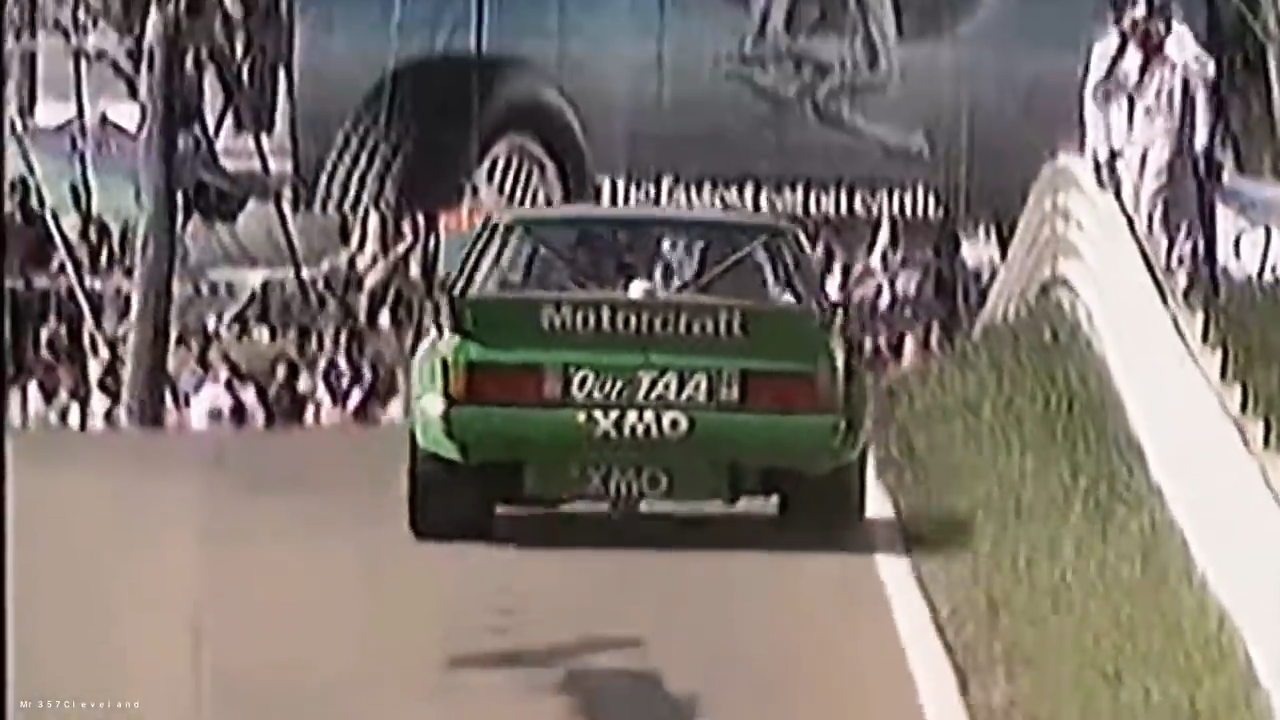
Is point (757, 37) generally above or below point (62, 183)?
above

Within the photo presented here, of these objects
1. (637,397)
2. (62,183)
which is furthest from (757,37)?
(62,183)

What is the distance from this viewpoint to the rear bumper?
1.54 meters

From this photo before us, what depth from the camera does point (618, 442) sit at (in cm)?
155

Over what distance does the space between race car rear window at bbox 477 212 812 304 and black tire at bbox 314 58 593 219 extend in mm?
32

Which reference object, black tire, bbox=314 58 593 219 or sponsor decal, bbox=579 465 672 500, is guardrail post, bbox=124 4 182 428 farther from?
sponsor decal, bbox=579 465 672 500

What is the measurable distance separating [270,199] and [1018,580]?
606 mm

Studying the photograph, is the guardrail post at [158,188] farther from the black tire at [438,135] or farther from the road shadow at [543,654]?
the road shadow at [543,654]

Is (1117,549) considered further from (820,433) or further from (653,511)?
(653,511)

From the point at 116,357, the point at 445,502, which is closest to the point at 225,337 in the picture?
the point at 116,357

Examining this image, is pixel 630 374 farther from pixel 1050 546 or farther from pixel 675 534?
pixel 1050 546

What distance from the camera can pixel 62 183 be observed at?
1561 millimetres

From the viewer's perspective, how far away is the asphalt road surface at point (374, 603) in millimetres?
1563

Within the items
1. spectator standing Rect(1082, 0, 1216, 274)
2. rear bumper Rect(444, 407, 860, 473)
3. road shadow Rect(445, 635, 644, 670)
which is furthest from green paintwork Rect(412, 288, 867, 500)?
spectator standing Rect(1082, 0, 1216, 274)

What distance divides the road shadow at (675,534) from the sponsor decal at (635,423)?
60 mm
